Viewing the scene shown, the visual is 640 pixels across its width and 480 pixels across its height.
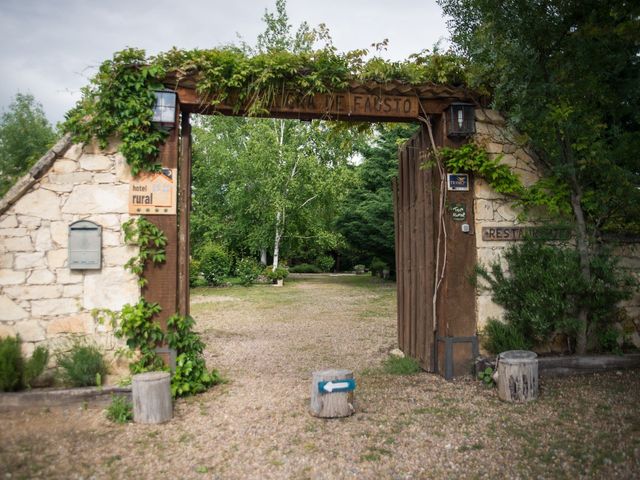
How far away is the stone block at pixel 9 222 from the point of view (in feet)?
15.3

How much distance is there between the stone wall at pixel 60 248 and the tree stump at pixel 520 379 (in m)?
3.80

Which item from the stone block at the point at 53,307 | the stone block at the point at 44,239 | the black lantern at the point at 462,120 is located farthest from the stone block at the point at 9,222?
the black lantern at the point at 462,120

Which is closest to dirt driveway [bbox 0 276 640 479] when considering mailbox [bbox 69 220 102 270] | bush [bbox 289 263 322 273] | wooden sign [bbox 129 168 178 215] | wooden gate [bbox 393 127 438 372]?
wooden gate [bbox 393 127 438 372]

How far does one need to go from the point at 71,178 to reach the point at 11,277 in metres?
1.14

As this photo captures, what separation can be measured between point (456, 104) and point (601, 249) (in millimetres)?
2334

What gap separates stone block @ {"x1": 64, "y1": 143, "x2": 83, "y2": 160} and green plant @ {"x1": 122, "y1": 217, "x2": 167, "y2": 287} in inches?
33.6

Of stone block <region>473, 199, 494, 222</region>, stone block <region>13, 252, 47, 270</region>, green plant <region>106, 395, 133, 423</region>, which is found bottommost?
green plant <region>106, 395, 133, 423</region>

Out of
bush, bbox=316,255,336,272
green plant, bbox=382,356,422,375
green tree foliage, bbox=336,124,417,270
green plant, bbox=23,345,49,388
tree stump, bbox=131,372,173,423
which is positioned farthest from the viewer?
bush, bbox=316,255,336,272

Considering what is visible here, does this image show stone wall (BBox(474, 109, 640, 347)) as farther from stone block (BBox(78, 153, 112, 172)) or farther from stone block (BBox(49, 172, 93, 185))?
stone block (BBox(49, 172, 93, 185))

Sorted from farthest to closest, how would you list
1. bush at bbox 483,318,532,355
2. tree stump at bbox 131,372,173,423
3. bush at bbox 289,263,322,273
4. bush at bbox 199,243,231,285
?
bush at bbox 289,263,322,273 < bush at bbox 199,243,231,285 < bush at bbox 483,318,532,355 < tree stump at bbox 131,372,173,423

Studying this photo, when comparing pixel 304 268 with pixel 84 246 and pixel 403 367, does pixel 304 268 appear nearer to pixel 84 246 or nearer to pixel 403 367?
pixel 403 367

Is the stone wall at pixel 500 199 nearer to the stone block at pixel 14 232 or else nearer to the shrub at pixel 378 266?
the stone block at pixel 14 232

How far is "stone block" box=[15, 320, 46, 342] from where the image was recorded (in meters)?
4.65

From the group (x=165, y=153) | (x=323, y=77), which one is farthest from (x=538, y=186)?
(x=165, y=153)
